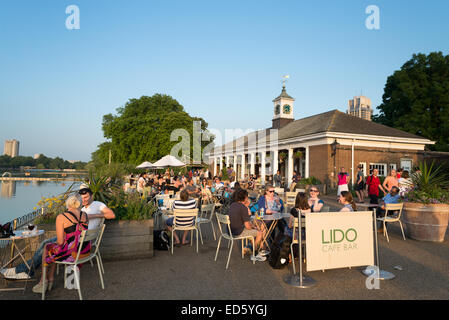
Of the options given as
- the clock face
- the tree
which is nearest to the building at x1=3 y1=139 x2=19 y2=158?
the clock face

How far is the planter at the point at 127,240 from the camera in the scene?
18.5 feet

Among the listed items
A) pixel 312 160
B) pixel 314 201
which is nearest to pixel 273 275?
pixel 314 201

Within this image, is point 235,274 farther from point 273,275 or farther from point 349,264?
point 349,264

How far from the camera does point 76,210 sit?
14.4ft

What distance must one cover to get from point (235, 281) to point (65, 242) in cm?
254

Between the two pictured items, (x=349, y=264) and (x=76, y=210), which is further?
(x=349, y=264)

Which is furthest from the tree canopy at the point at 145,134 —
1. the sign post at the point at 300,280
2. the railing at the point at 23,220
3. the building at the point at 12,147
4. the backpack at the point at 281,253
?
the building at the point at 12,147

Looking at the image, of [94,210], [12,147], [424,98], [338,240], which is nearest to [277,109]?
[424,98]

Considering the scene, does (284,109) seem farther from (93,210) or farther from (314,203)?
(93,210)

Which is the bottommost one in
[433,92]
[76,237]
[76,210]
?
[76,237]

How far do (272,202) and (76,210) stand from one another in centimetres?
399
